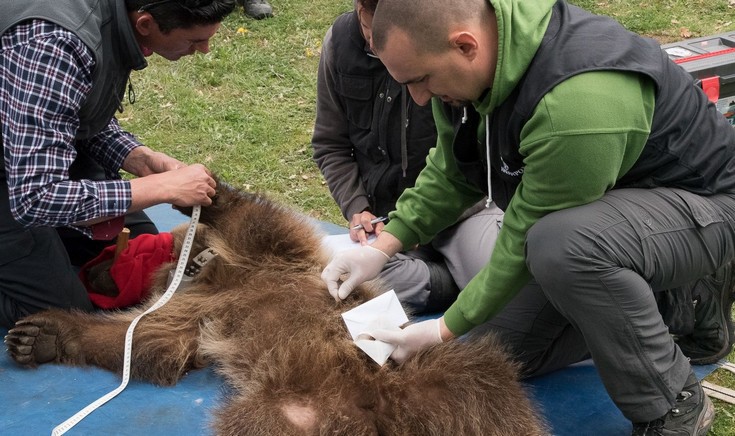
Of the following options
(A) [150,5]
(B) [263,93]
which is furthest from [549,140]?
(B) [263,93]

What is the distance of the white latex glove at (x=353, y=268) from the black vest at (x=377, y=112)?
Answer: 2.39 ft

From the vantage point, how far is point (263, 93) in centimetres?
712

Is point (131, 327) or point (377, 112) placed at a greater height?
point (377, 112)

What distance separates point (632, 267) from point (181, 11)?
1.94m

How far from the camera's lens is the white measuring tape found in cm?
298

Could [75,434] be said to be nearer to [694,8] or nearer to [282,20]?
[282,20]

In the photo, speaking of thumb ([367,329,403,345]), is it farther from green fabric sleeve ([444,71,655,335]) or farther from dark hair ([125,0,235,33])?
dark hair ([125,0,235,33])

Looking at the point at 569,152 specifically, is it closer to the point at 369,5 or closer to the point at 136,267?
the point at 369,5

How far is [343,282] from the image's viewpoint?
10.7 ft

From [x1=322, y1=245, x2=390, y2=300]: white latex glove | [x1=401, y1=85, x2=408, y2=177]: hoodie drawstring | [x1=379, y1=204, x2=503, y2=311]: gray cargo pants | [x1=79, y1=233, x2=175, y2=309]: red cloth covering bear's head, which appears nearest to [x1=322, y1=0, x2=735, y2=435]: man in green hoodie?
[x1=322, y1=245, x2=390, y2=300]: white latex glove

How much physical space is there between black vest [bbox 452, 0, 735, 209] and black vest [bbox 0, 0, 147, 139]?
138 cm

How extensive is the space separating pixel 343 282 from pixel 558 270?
99 centimetres

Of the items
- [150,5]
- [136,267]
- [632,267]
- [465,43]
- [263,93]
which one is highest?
[465,43]

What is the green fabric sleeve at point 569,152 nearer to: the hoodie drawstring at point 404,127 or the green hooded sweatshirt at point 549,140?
the green hooded sweatshirt at point 549,140
